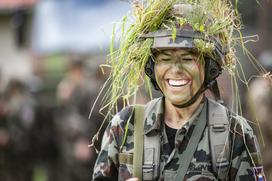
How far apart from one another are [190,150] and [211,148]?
124 mm

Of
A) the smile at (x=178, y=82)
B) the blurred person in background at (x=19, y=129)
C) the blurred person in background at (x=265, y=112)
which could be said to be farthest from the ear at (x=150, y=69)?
the blurred person in background at (x=19, y=129)

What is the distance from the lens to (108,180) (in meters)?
6.37

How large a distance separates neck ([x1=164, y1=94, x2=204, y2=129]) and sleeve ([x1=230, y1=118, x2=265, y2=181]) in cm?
31

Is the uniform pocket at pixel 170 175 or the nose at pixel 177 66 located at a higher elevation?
the nose at pixel 177 66

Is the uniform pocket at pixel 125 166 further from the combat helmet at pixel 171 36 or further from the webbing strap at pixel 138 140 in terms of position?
the combat helmet at pixel 171 36

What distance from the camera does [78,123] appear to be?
12969 millimetres

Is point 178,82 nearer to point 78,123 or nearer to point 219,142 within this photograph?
point 219,142

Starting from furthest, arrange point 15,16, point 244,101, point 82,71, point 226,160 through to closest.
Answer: point 15,16, point 82,71, point 244,101, point 226,160

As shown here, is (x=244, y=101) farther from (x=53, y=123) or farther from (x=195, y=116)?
(x=195, y=116)

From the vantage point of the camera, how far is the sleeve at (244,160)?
6.05m

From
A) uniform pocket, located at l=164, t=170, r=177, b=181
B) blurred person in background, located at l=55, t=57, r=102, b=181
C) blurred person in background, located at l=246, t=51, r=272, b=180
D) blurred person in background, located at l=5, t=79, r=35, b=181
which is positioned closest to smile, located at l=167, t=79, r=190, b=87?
uniform pocket, located at l=164, t=170, r=177, b=181

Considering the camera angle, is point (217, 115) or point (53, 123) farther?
point (53, 123)

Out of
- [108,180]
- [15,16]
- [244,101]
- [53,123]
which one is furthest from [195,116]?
[15,16]

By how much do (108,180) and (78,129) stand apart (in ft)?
21.7
